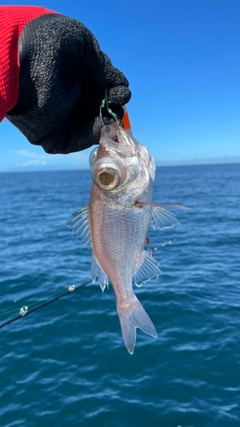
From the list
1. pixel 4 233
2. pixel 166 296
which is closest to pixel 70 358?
pixel 166 296

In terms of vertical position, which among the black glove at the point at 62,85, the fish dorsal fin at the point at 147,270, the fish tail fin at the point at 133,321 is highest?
the black glove at the point at 62,85

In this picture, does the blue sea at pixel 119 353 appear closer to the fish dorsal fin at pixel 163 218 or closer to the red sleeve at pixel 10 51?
A: the fish dorsal fin at pixel 163 218

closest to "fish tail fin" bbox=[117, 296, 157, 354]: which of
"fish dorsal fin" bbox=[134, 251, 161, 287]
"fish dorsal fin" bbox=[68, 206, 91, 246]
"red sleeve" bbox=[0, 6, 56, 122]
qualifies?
"fish dorsal fin" bbox=[134, 251, 161, 287]

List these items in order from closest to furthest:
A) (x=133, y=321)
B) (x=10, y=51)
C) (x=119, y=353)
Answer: (x=10, y=51) → (x=133, y=321) → (x=119, y=353)

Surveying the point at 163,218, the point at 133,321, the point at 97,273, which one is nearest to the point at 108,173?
the point at 163,218

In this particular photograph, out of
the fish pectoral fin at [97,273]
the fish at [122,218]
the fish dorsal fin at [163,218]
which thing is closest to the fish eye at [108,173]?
the fish at [122,218]

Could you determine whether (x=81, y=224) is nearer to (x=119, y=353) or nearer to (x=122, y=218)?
(x=122, y=218)

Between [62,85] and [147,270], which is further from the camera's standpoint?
[147,270]

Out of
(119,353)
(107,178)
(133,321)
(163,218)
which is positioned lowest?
(119,353)
